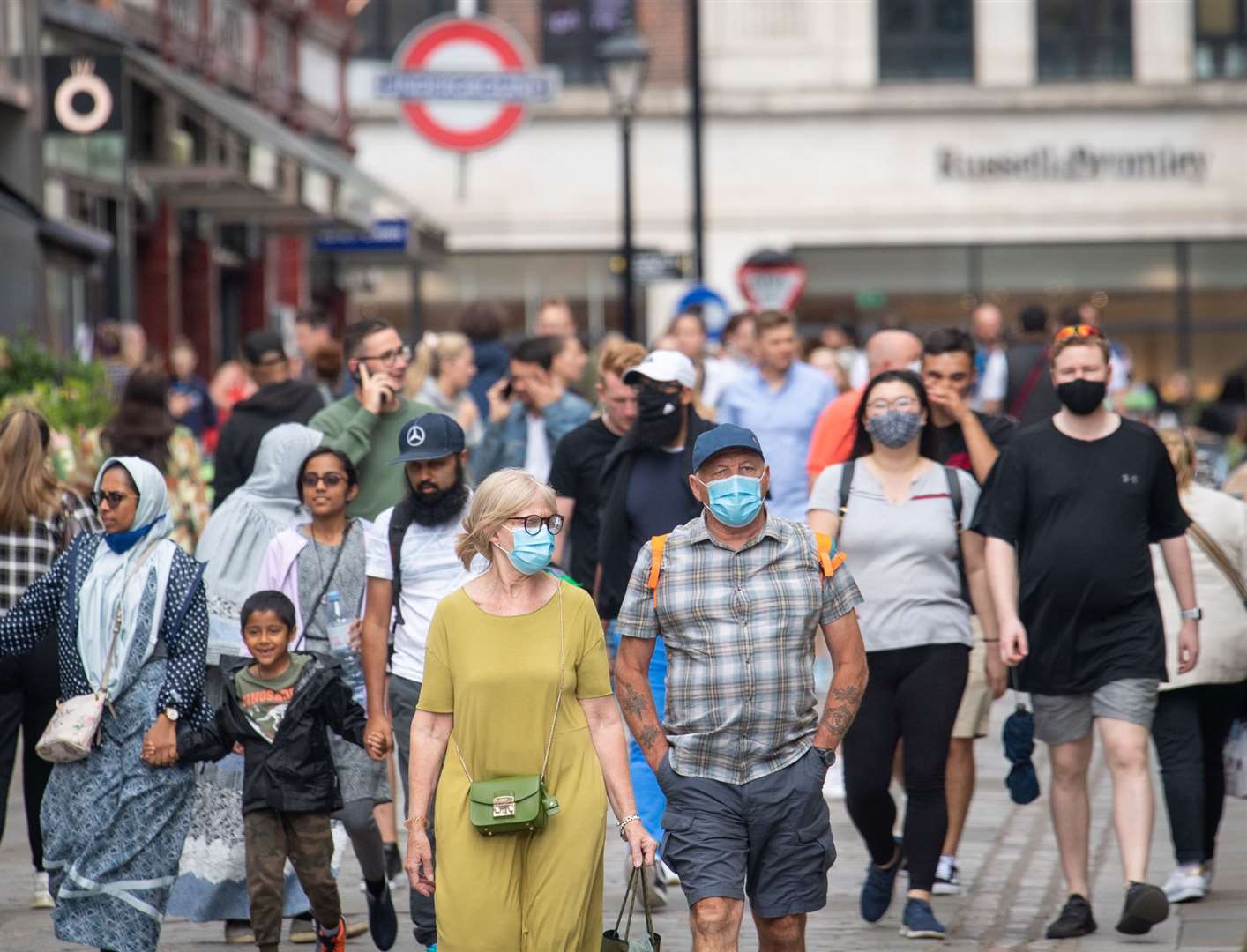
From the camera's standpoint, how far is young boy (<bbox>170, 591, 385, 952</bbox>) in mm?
7551

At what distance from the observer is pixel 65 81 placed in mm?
20062

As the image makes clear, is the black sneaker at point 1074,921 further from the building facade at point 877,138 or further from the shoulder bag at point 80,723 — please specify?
the building facade at point 877,138

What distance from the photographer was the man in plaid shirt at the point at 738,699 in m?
6.54

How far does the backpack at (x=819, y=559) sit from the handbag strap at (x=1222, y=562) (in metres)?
2.84

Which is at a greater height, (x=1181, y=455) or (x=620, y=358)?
(x=620, y=358)

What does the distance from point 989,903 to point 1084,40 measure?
32739 mm

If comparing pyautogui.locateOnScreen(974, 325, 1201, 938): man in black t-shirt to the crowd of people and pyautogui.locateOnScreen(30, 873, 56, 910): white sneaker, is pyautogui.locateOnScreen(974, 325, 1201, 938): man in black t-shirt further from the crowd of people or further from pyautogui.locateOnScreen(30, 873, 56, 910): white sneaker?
pyautogui.locateOnScreen(30, 873, 56, 910): white sneaker

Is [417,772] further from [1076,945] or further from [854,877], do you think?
[854,877]

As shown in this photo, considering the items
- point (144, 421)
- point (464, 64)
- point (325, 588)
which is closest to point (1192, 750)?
point (325, 588)

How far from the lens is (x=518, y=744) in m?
6.27

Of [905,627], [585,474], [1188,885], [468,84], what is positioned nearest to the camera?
[905,627]

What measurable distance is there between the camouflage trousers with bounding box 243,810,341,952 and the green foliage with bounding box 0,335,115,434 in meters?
6.27

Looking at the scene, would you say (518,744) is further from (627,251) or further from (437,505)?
(627,251)

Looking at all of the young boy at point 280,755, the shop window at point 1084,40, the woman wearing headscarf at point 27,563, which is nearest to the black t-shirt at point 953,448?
the young boy at point 280,755
